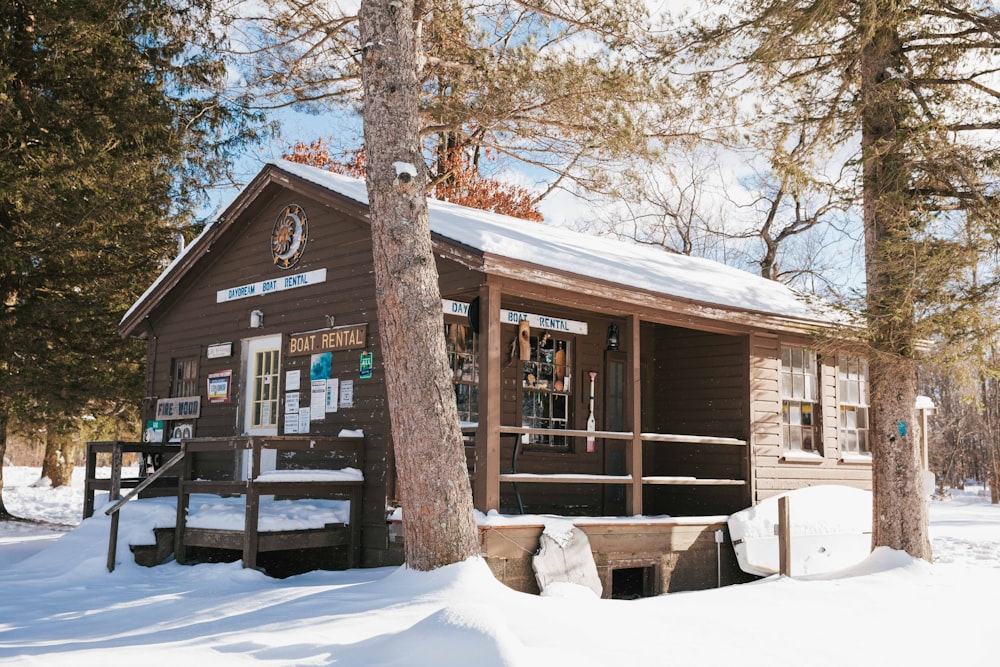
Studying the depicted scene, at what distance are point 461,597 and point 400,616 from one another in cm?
68

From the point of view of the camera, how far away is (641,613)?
7.90 metres

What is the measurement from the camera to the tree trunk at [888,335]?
11039mm

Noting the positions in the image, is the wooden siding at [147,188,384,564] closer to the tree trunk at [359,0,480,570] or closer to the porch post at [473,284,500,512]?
the porch post at [473,284,500,512]

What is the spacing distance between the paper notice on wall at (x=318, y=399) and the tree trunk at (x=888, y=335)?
22.9 ft

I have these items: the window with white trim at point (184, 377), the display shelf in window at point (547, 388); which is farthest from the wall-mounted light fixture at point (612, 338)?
the window with white trim at point (184, 377)

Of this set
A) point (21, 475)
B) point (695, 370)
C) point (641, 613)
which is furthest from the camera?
point (21, 475)

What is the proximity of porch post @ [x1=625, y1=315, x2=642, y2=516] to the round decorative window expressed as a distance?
4.88 m

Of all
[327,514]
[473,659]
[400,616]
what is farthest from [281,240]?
[473,659]

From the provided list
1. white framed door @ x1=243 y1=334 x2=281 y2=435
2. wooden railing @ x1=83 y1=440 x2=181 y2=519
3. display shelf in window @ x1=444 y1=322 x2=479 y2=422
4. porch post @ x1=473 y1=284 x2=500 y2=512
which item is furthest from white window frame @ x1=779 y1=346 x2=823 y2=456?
wooden railing @ x1=83 y1=440 x2=181 y2=519

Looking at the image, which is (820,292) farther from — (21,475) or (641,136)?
(21,475)

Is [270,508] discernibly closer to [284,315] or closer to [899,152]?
[284,315]

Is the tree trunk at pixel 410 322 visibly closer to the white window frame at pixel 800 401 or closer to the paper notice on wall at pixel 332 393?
the paper notice on wall at pixel 332 393

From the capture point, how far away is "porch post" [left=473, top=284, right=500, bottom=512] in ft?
31.6

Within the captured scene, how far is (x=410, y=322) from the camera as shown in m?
7.95
